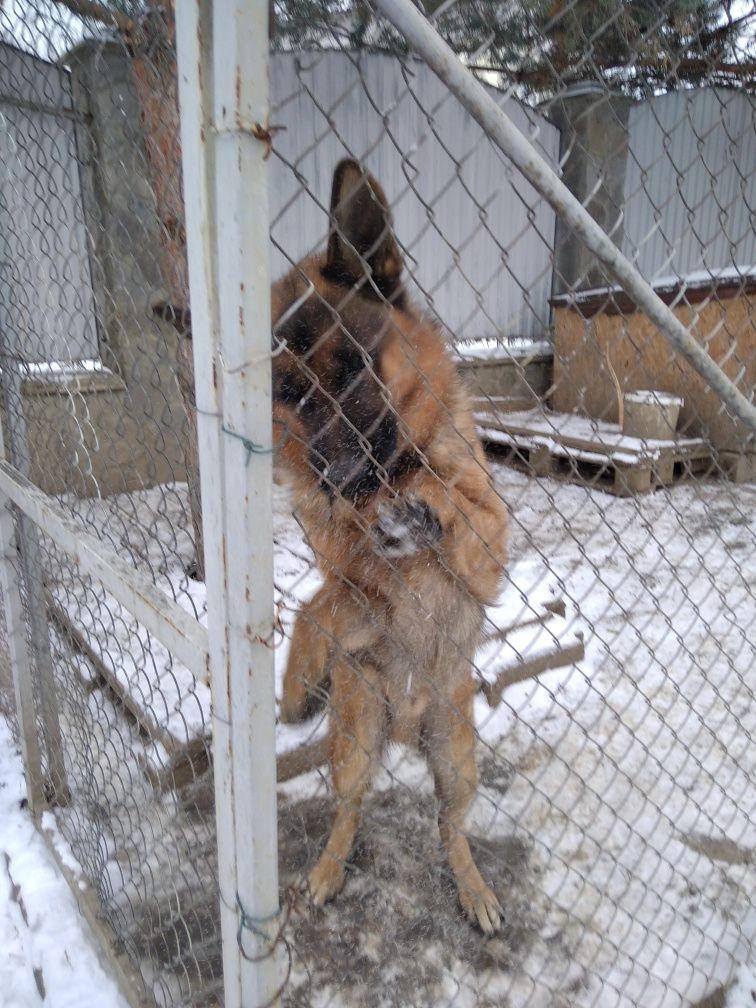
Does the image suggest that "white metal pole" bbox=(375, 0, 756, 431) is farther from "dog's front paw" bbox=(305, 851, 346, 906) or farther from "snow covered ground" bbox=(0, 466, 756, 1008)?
"dog's front paw" bbox=(305, 851, 346, 906)

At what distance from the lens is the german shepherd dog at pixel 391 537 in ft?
6.11

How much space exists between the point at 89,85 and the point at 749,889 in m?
5.98

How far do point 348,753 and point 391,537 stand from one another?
0.73 m

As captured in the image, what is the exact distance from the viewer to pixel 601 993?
1929mm

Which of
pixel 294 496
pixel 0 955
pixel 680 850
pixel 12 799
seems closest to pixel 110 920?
pixel 0 955

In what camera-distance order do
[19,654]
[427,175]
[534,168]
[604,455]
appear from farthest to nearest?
[427,175]
[604,455]
[19,654]
[534,168]

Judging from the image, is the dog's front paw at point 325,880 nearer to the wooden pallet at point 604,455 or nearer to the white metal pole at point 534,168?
the white metal pole at point 534,168

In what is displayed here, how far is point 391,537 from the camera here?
6.40 ft

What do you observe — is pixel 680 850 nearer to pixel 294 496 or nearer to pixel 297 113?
pixel 294 496

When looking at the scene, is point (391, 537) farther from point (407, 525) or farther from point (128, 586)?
point (128, 586)

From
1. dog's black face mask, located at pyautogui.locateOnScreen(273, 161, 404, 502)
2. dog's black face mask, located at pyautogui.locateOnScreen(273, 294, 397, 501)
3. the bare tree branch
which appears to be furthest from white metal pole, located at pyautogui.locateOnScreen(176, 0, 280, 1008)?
the bare tree branch

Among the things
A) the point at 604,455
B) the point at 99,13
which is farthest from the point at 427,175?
the point at 99,13

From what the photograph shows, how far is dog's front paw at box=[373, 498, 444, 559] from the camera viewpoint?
→ 1.92 m

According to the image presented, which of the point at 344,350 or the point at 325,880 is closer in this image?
the point at 344,350
